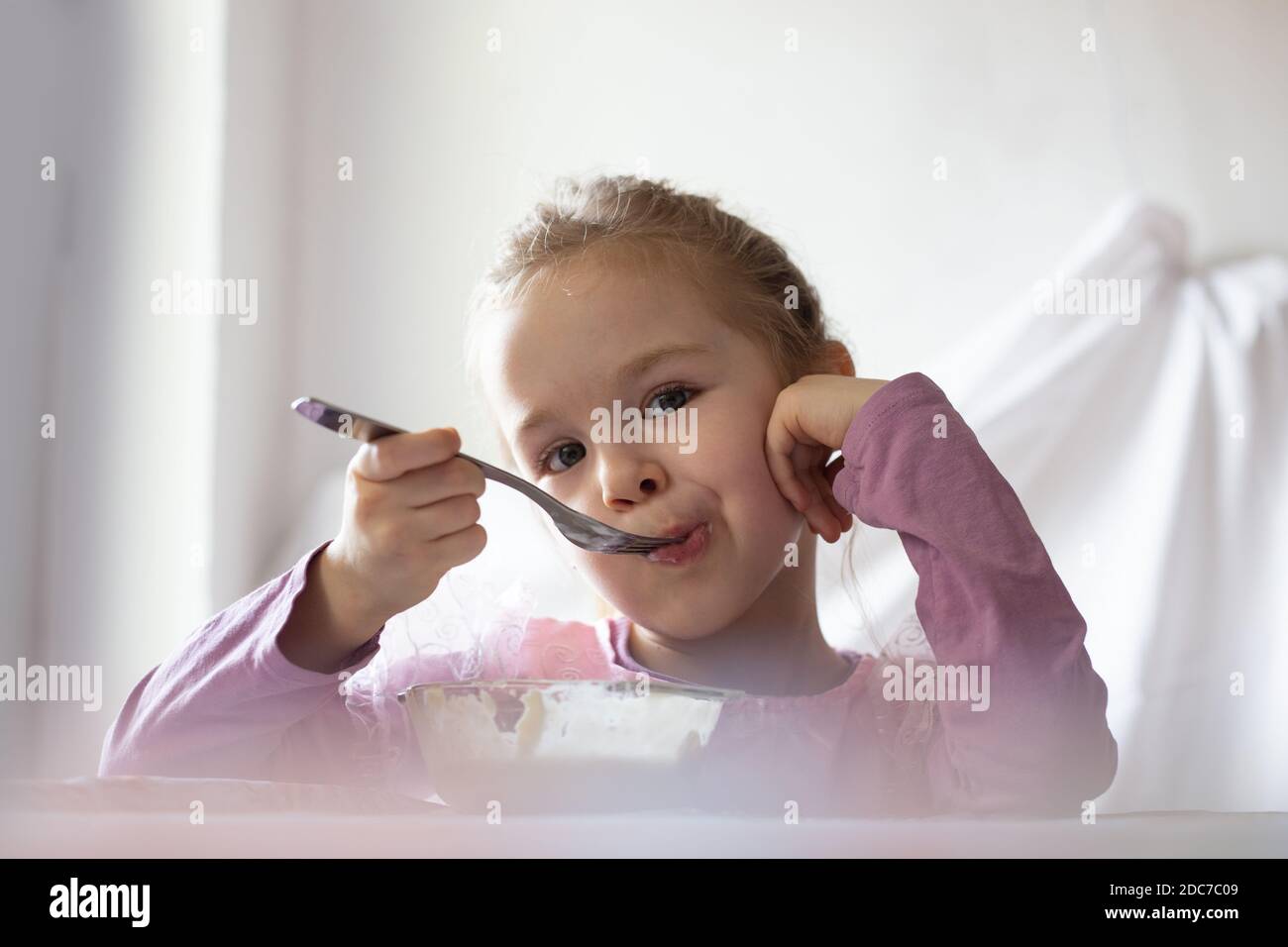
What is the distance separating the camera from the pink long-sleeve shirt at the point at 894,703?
1.66 ft

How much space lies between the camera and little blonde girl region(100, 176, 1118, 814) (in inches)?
20.0

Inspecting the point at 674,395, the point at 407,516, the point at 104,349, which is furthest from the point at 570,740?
the point at 104,349

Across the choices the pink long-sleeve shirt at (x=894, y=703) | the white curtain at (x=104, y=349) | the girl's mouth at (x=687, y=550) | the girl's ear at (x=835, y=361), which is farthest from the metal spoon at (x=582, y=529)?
the white curtain at (x=104, y=349)

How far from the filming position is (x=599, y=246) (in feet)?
2.22

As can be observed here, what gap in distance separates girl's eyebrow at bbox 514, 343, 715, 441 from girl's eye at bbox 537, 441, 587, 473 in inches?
0.7

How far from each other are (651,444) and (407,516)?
0.51ft

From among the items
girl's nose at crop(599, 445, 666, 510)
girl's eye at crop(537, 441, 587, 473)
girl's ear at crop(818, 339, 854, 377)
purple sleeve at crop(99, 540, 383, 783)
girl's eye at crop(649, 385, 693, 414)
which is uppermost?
girl's ear at crop(818, 339, 854, 377)

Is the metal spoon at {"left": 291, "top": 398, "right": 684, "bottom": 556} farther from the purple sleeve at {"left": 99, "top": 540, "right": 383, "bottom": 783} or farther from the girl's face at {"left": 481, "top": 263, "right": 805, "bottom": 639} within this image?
the purple sleeve at {"left": 99, "top": 540, "right": 383, "bottom": 783}

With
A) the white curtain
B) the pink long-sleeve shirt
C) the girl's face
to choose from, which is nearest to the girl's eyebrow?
the girl's face

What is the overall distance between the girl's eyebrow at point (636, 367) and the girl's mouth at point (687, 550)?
90mm

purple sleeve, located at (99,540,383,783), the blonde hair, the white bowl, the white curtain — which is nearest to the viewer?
the white bowl

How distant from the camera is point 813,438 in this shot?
23.7 inches

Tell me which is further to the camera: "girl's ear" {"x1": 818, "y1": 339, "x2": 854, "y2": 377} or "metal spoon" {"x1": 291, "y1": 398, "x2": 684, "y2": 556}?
"girl's ear" {"x1": 818, "y1": 339, "x2": 854, "y2": 377}
